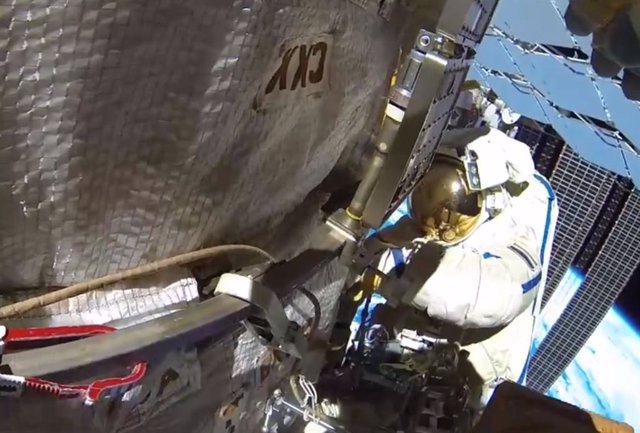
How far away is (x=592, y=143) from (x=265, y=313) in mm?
2311

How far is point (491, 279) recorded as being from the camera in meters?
1.19

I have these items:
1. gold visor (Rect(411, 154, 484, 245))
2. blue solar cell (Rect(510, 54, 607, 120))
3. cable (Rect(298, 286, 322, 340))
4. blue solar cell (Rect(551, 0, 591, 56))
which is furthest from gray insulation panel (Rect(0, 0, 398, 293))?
blue solar cell (Rect(510, 54, 607, 120))

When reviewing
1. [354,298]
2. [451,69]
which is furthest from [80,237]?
[354,298]

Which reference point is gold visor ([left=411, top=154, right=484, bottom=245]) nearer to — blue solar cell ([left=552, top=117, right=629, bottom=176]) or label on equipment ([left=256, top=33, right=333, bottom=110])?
label on equipment ([left=256, top=33, right=333, bottom=110])

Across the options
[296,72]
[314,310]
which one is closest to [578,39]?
[314,310]

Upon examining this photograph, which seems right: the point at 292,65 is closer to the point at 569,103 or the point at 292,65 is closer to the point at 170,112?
the point at 170,112

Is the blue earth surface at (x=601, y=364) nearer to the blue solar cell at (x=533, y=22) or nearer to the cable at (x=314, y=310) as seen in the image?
the blue solar cell at (x=533, y=22)

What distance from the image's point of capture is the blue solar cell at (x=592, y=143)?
269cm

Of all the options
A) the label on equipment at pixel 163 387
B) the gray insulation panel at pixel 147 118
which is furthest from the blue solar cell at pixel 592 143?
the label on equipment at pixel 163 387

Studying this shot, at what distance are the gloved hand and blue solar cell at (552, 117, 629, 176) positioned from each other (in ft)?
5.80

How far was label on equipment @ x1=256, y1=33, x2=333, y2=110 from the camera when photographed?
63cm

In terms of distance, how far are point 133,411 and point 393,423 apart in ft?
1.85

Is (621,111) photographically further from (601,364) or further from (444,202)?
(444,202)

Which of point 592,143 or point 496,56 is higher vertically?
point 496,56
